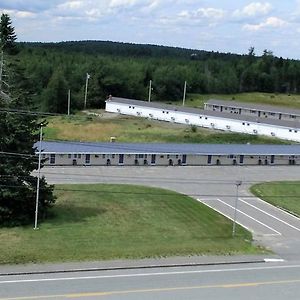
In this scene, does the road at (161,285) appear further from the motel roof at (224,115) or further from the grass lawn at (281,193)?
the motel roof at (224,115)

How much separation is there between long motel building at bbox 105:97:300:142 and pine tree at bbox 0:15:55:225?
161 feet

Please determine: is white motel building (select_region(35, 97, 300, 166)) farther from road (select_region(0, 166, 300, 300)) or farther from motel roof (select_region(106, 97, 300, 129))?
road (select_region(0, 166, 300, 300))

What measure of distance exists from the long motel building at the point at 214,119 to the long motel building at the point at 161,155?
45.9 ft

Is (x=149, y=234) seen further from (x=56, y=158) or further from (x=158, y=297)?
(x=56, y=158)

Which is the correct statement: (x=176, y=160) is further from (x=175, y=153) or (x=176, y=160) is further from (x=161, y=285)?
(x=161, y=285)

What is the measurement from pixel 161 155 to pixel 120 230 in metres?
25.1

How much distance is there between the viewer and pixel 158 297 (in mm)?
18516

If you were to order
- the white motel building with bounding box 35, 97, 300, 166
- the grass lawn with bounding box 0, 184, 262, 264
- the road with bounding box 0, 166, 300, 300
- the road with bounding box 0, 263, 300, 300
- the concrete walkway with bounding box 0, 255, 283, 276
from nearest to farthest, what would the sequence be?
the road with bounding box 0, 263, 300, 300 < the road with bounding box 0, 166, 300, 300 < the concrete walkway with bounding box 0, 255, 283, 276 < the grass lawn with bounding box 0, 184, 262, 264 < the white motel building with bounding box 35, 97, 300, 166

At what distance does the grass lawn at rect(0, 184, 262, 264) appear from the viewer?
24.5 m

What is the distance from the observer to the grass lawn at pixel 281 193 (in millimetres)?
40781

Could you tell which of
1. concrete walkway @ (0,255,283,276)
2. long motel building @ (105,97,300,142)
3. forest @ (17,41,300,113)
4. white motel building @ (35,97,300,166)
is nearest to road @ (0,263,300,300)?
concrete walkway @ (0,255,283,276)

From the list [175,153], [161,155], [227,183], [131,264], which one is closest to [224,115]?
[175,153]

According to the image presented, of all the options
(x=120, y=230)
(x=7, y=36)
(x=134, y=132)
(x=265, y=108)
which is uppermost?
(x=7, y=36)

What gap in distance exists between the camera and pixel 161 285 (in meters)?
19.9
